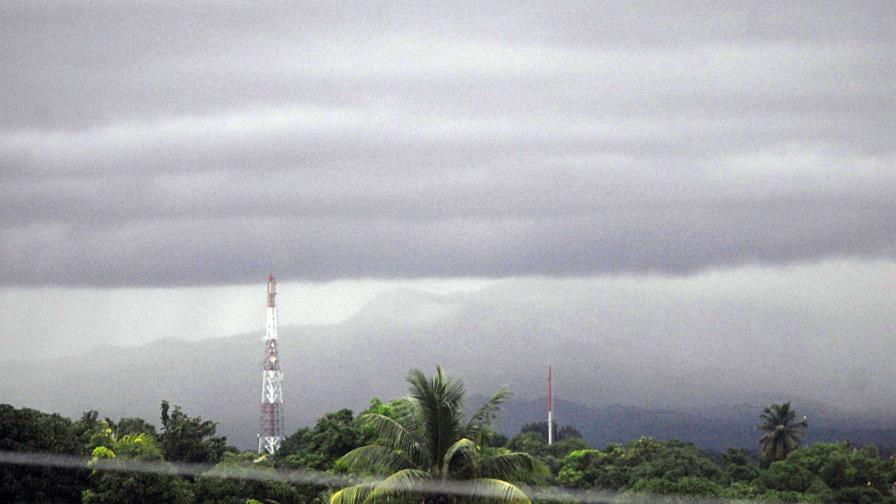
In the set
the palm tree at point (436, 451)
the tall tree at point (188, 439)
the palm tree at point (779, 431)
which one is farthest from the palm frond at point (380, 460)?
the palm tree at point (779, 431)

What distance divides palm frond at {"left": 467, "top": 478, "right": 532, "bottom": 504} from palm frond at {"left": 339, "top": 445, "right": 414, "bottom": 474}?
1.32 m

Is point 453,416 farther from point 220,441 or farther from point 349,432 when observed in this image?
point 220,441

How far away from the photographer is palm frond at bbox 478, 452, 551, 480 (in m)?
26.2

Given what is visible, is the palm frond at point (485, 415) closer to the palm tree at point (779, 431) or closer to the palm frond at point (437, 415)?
the palm frond at point (437, 415)

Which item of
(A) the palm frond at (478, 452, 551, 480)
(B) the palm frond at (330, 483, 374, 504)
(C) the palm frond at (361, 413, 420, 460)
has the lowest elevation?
(B) the palm frond at (330, 483, 374, 504)

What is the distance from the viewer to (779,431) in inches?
4518

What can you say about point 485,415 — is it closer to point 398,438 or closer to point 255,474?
point 398,438

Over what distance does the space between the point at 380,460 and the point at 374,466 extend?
6.4 inches

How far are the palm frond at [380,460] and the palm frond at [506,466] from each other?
1354mm

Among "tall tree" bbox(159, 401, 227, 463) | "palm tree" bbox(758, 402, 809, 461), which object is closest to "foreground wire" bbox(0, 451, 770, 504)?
"tall tree" bbox(159, 401, 227, 463)

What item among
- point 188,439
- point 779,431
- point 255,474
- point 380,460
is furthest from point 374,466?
point 779,431

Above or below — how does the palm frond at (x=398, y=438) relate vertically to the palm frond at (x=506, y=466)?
above

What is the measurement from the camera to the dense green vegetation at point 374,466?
26172mm

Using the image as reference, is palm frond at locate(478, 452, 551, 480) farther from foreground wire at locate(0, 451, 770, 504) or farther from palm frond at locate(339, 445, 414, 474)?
palm frond at locate(339, 445, 414, 474)
